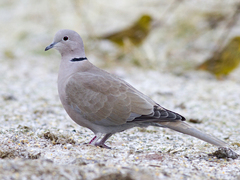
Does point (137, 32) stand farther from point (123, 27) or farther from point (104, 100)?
point (104, 100)

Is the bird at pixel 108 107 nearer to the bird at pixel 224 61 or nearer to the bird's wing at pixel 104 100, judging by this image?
the bird's wing at pixel 104 100

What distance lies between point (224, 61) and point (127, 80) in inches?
83.2

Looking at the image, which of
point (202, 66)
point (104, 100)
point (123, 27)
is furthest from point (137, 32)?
point (104, 100)

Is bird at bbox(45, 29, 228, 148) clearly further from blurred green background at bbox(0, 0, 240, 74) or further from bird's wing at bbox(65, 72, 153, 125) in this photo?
blurred green background at bbox(0, 0, 240, 74)

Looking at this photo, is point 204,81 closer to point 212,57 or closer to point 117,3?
point 212,57

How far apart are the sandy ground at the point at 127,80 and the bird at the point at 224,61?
0.57ft

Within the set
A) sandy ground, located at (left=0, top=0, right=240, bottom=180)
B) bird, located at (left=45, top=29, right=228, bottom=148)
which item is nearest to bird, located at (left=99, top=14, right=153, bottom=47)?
sandy ground, located at (left=0, top=0, right=240, bottom=180)

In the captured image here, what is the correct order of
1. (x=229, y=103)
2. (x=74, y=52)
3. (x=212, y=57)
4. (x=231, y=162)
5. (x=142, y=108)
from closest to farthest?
(x=231, y=162) < (x=142, y=108) < (x=74, y=52) < (x=229, y=103) < (x=212, y=57)

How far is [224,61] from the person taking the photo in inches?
284

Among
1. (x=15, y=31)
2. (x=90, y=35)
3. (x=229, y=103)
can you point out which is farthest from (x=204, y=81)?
(x=15, y=31)

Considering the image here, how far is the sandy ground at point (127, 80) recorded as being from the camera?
107 inches

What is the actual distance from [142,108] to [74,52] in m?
1.03

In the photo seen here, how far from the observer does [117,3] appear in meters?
10.7

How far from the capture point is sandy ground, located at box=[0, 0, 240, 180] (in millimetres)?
2729
